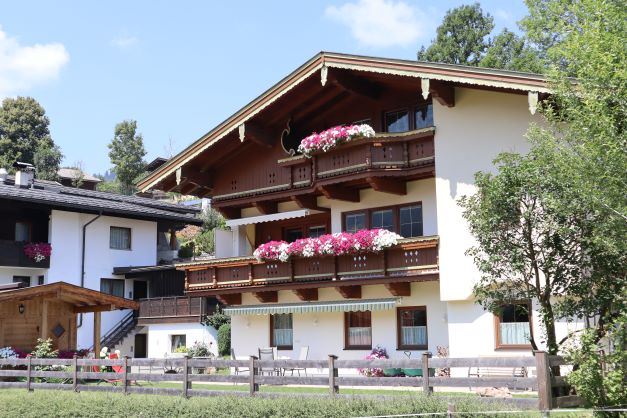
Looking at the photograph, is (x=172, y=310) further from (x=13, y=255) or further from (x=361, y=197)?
(x=361, y=197)

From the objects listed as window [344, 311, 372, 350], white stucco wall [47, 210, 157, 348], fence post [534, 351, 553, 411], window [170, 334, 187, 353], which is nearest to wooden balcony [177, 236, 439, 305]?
window [344, 311, 372, 350]

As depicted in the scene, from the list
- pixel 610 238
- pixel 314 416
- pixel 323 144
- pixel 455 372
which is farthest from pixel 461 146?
pixel 314 416

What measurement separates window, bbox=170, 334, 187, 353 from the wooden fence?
41.0 feet

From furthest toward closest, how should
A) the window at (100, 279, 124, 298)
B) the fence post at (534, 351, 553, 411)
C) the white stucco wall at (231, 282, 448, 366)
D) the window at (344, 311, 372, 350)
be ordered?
the window at (100, 279, 124, 298) < the window at (344, 311, 372, 350) < the white stucco wall at (231, 282, 448, 366) < the fence post at (534, 351, 553, 411)

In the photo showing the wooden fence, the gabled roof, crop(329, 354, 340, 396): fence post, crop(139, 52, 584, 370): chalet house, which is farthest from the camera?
crop(139, 52, 584, 370): chalet house

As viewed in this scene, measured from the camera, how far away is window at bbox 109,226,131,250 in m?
42.1

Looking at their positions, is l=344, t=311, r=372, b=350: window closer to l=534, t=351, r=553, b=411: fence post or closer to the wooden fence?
the wooden fence

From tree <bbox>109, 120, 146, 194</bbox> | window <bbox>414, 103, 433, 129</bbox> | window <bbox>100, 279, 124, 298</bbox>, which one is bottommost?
window <bbox>100, 279, 124, 298</bbox>

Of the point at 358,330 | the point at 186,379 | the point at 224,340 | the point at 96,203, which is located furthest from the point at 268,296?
the point at 96,203

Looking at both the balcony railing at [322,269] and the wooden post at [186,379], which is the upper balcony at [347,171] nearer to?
the balcony railing at [322,269]

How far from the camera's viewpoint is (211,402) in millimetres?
15094

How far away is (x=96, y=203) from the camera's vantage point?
40.6 meters

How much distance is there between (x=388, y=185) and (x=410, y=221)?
4.72ft

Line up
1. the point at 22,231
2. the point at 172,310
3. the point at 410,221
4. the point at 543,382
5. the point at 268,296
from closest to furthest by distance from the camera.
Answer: the point at 543,382 → the point at 410,221 → the point at 268,296 → the point at 172,310 → the point at 22,231
